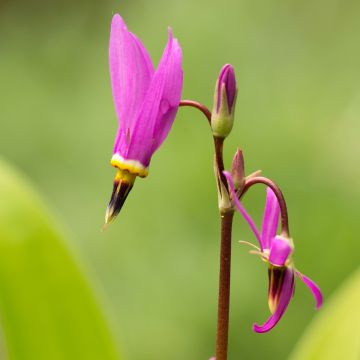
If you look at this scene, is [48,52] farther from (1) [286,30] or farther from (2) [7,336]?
(2) [7,336]

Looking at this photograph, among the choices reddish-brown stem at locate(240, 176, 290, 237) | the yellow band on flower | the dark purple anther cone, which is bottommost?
the yellow band on flower

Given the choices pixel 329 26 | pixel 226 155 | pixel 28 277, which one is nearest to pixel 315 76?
pixel 329 26

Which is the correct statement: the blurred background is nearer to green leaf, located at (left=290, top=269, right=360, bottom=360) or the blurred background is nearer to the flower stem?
green leaf, located at (left=290, top=269, right=360, bottom=360)

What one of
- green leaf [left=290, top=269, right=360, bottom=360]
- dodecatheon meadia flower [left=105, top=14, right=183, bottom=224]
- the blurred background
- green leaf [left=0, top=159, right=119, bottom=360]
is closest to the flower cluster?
dodecatheon meadia flower [left=105, top=14, right=183, bottom=224]

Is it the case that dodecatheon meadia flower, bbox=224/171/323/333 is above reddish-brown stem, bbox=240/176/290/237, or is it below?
below

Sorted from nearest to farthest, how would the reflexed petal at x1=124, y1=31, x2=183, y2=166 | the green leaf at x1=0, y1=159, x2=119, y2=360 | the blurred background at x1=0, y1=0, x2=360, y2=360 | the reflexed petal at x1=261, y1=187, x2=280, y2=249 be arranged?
1. the reflexed petal at x1=124, y1=31, x2=183, y2=166
2. the reflexed petal at x1=261, y1=187, x2=280, y2=249
3. the green leaf at x1=0, y1=159, x2=119, y2=360
4. the blurred background at x1=0, y1=0, x2=360, y2=360

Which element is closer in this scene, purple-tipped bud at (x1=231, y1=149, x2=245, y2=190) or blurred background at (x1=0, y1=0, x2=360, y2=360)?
purple-tipped bud at (x1=231, y1=149, x2=245, y2=190)
